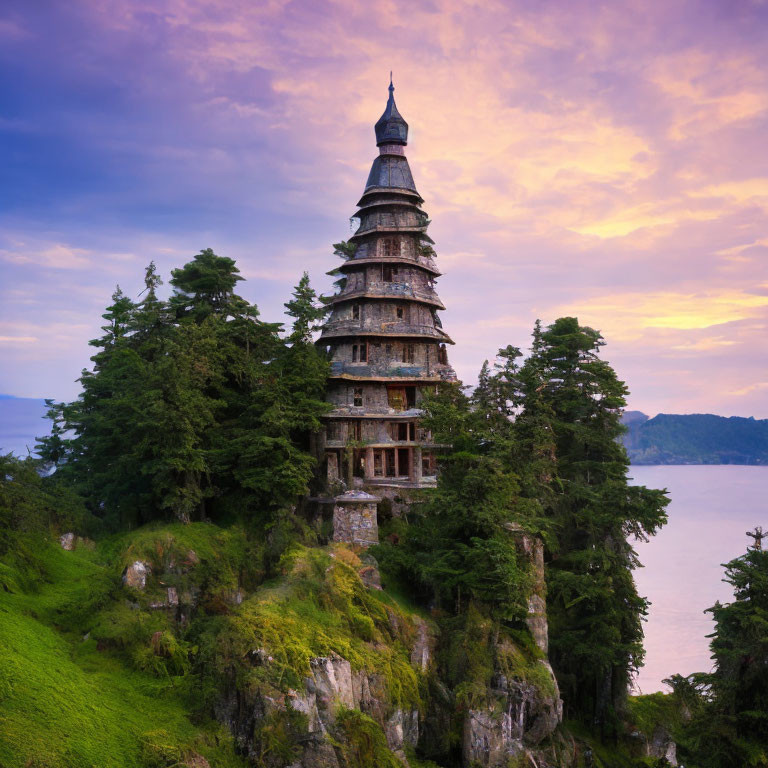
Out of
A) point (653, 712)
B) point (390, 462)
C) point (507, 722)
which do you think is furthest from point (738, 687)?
point (390, 462)

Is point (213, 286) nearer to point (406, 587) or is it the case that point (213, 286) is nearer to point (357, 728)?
point (406, 587)

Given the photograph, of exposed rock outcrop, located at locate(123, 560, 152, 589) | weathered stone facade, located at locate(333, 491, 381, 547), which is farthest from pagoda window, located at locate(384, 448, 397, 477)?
exposed rock outcrop, located at locate(123, 560, 152, 589)

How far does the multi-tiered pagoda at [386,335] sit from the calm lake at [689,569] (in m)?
16.6

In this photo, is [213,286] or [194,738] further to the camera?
[213,286]

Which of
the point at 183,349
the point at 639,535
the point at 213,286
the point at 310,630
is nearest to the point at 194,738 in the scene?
the point at 310,630

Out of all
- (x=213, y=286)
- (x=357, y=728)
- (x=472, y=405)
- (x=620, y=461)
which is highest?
(x=213, y=286)

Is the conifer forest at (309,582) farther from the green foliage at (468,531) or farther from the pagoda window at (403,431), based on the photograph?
the pagoda window at (403,431)

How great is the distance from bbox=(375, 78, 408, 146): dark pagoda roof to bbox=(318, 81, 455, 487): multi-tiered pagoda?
0.21 feet

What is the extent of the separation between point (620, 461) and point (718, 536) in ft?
190

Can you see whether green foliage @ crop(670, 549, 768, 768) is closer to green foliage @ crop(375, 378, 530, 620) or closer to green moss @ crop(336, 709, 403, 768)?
green foliage @ crop(375, 378, 530, 620)

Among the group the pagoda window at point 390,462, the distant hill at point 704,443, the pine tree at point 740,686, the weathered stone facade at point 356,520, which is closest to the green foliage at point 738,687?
the pine tree at point 740,686

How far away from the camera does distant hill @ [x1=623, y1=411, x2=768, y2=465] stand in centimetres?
16750

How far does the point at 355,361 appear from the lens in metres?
39.0

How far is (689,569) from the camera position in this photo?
2714 inches
